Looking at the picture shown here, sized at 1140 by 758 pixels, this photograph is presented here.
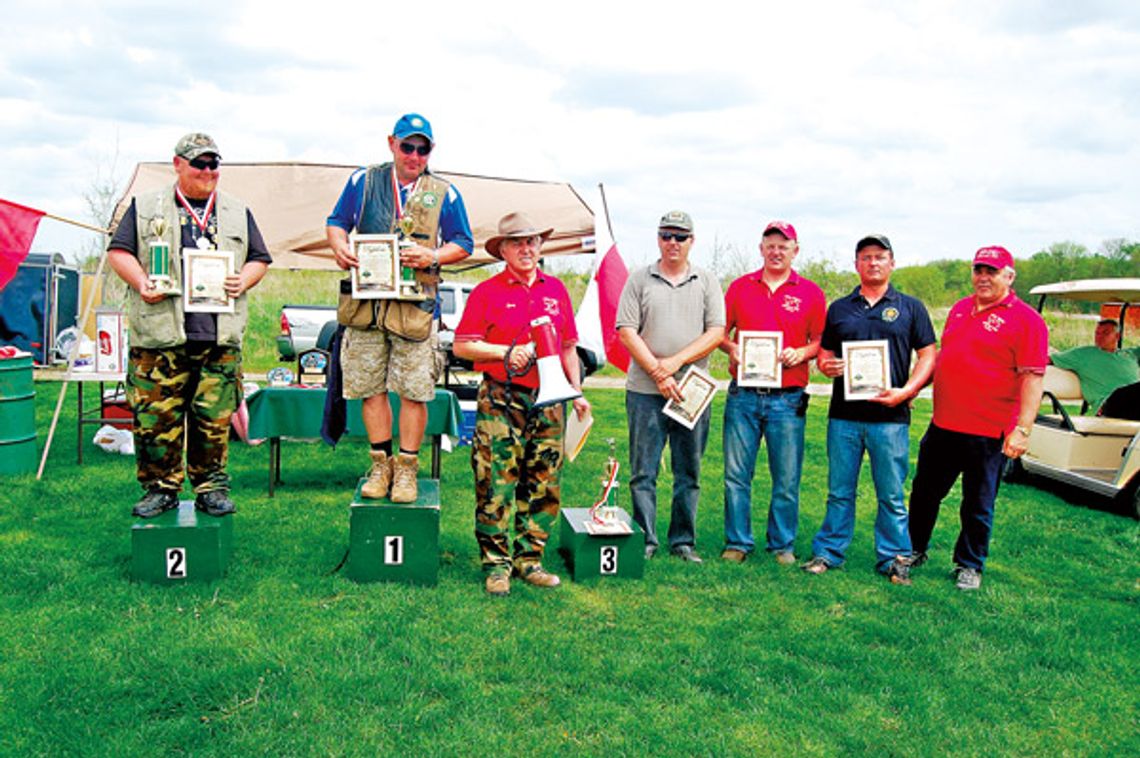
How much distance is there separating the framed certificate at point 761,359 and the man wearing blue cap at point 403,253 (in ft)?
6.04

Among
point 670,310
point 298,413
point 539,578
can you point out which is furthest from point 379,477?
point 298,413

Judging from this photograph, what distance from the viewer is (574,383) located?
4.67 metres

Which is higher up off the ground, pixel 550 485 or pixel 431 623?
pixel 550 485

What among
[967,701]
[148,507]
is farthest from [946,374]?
[148,507]

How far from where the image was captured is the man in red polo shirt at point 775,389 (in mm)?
5246

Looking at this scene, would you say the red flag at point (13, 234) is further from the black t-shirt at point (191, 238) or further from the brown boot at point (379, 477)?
the brown boot at point (379, 477)

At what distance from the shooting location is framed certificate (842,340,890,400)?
5.07 metres

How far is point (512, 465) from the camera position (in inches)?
184

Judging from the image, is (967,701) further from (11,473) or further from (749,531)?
(11,473)

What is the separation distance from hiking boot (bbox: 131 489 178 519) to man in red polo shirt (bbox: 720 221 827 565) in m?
3.29

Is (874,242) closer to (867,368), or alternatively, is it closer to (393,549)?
(867,368)

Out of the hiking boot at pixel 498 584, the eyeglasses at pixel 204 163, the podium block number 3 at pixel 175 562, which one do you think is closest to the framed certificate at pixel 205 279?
the eyeglasses at pixel 204 163

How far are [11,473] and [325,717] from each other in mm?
5446

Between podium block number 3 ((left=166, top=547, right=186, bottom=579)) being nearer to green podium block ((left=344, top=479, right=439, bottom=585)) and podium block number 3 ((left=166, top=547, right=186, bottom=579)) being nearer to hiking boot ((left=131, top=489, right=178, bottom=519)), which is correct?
hiking boot ((left=131, top=489, right=178, bottom=519))
